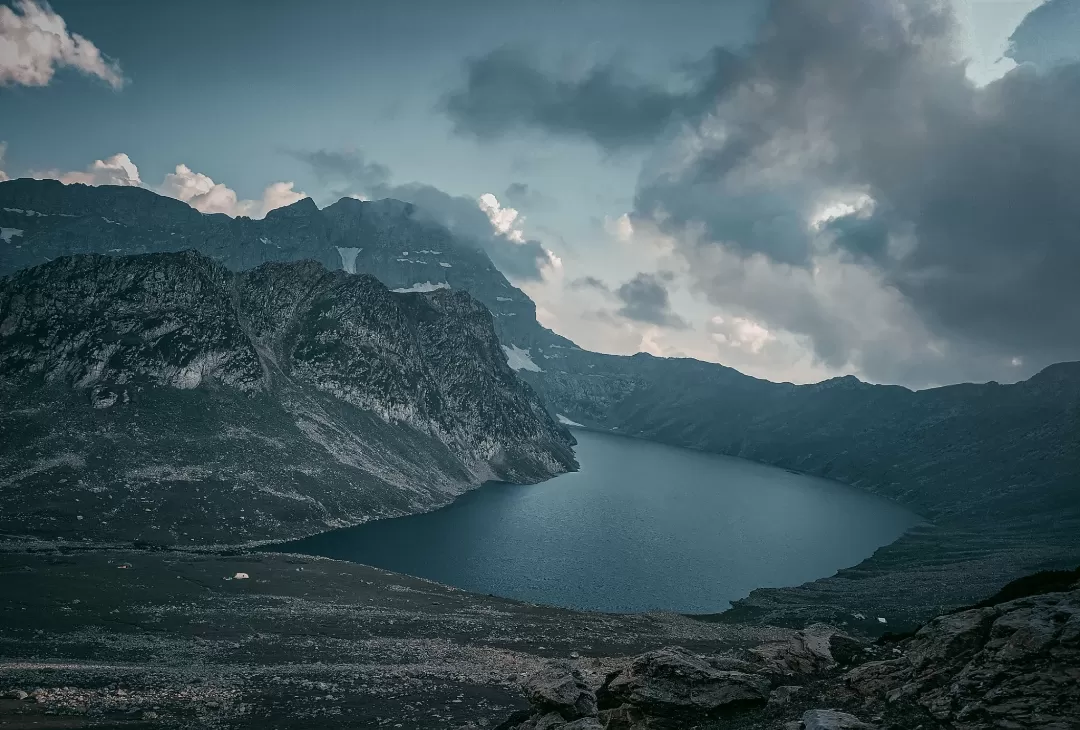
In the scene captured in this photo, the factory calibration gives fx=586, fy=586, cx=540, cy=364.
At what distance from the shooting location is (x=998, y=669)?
22156mm

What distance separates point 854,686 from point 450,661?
44.9 m

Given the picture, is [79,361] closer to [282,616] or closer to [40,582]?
[40,582]

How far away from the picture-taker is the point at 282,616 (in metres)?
73.4

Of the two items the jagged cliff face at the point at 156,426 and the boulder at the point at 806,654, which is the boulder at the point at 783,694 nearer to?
the boulder at the point at 806,654

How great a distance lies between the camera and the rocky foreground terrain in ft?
76.9

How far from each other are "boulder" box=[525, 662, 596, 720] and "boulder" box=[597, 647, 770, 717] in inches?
72.5

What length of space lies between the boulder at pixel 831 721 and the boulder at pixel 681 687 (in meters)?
8.89

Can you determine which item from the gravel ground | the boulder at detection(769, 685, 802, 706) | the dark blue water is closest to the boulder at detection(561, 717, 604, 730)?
the boulder at detection(769, 685, 802, 706)

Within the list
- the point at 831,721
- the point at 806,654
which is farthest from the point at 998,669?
the point at 806,654

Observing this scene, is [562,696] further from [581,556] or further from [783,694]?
[581,556]

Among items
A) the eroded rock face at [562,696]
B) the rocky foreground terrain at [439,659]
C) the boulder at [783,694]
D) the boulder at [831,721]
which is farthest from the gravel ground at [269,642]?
the boulder at [831,721]

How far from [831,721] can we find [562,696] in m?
17.4

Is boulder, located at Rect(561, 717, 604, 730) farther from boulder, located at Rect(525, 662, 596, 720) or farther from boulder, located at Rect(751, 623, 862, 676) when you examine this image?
boulder, located at Rect(751, 623, 862, 676)

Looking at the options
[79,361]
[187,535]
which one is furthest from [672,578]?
[79,361]
